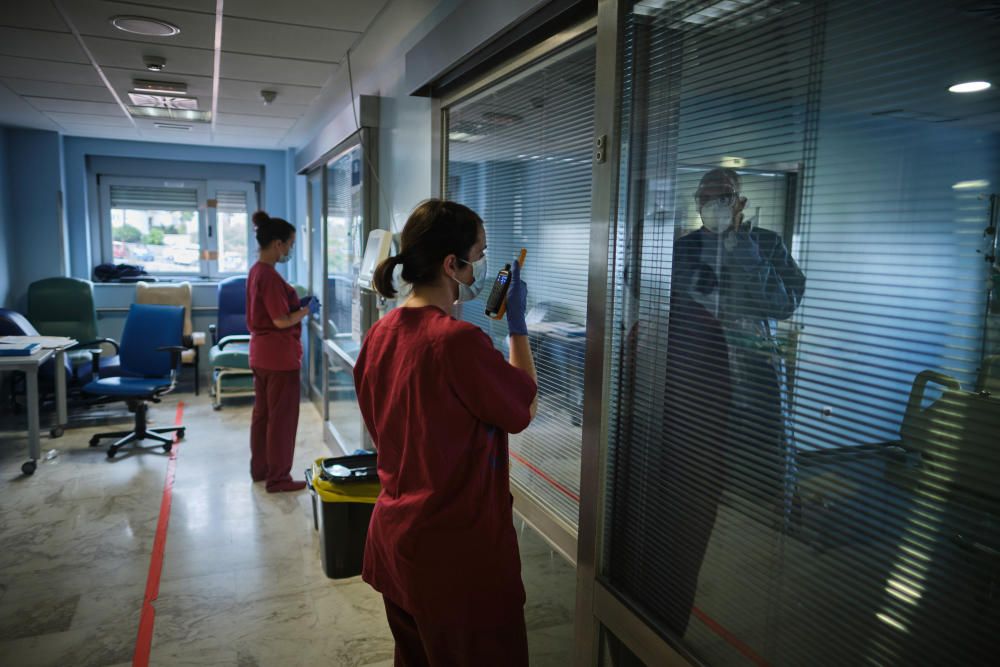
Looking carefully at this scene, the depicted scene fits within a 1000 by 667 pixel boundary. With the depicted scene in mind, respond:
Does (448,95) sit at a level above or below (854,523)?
above

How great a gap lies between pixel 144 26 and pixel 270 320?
1.65 m

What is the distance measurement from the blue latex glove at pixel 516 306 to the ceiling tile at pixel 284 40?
2134 millimetres

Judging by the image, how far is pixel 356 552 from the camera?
3.01 m

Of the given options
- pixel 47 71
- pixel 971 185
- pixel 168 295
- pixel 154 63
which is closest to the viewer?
pixel 971 185

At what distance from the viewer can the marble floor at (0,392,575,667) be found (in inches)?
96.7

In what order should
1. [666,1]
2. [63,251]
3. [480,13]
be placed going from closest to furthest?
[666,1], [480,13], [63,251]

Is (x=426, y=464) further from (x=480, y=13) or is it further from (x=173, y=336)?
(x=173, y=336)

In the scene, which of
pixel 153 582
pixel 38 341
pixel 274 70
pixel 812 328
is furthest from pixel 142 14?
pixel 812 328

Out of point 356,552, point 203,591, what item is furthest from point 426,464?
point 203,591

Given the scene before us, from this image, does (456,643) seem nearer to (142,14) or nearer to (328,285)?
(142,14)

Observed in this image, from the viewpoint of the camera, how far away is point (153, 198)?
7426 millimetres

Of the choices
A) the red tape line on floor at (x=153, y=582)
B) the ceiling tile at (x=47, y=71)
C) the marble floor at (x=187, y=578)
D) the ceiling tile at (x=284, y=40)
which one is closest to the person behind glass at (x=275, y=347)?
the marble floor at (x=187, y=578)

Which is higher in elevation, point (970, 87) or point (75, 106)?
point (75, 106)

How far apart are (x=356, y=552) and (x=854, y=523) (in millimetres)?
2465
